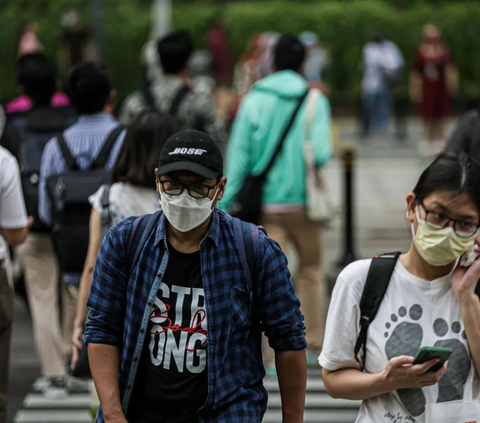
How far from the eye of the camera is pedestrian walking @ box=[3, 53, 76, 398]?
21.6 feet

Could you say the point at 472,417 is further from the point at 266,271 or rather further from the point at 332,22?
the point at 332,22

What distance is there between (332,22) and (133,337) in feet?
77.1

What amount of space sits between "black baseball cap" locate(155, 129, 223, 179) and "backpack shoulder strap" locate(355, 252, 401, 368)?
0.60m

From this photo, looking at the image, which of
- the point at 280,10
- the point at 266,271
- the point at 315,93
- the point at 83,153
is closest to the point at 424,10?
the point at 280,10

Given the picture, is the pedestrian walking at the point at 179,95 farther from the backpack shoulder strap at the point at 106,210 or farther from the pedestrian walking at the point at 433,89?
the pedestrian walking at the point at 433,89

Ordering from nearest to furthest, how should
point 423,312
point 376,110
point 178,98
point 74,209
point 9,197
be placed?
point 423,312
point 9,197
point 74,209
point 178,98
point 376,110

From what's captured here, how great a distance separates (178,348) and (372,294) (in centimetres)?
65

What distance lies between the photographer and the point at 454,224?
134 inches

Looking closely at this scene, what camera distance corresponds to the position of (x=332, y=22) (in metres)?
26.2

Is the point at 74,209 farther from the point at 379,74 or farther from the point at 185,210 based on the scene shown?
the point at 379,74

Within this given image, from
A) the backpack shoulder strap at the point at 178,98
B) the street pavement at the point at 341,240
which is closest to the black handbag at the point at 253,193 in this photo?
the backpack shoulder strap at the point at 178,98

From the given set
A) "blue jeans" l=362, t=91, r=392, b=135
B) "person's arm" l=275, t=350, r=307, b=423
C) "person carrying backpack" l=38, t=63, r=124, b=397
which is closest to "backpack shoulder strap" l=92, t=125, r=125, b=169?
"person carrying backpack" l=38, t=63, r=124, b=397

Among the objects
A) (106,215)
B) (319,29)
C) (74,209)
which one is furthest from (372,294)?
(319,29)

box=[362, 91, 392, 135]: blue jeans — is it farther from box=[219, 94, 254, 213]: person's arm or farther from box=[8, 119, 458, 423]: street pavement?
box=[219, 94, 254, 213]: person's arm
